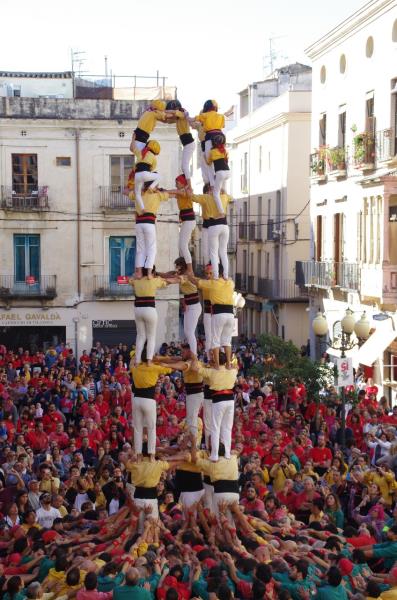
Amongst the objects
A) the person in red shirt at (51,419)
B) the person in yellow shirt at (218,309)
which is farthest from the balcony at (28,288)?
the person in yellow shirt at (218,309)

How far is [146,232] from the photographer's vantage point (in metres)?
14.3

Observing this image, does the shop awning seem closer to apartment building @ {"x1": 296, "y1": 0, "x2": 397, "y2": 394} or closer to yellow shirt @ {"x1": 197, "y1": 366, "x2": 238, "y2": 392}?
apartment building @ {"x1": 296, "y1": 0, "x2": 397, "y2": 394}

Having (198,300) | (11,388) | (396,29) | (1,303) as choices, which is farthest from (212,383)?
(1,303)

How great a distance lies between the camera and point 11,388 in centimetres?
2411

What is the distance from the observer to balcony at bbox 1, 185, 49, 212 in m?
35.4

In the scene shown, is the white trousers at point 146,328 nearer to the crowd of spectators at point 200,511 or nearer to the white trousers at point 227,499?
the crowd of spectators at point 200,511

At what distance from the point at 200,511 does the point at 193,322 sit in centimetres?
244

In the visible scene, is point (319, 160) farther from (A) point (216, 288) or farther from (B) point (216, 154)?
(A) point (216, 288)

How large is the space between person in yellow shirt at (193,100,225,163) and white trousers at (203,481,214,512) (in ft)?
13.8

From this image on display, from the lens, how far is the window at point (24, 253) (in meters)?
36.0

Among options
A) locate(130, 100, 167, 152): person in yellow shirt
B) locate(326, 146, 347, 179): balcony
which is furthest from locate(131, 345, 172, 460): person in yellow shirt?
locate(326, 146, 347, 179): balcony

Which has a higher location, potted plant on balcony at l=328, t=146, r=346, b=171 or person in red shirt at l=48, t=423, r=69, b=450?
potted plant on balcony at l=328, t=146, r=346, b=171

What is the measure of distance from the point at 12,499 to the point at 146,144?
16.8 feet

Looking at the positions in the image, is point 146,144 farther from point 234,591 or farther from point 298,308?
point 298,308
